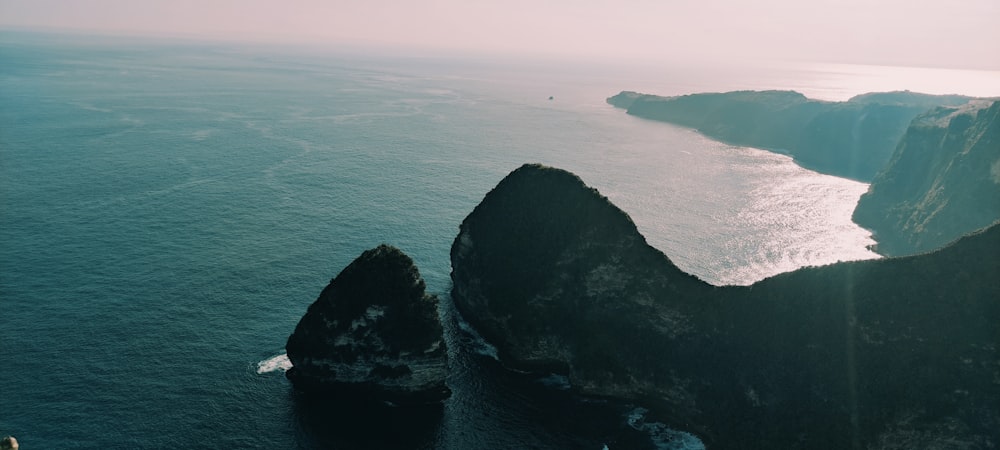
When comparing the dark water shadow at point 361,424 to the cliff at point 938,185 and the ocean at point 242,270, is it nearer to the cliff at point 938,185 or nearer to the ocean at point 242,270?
the ocean at point 242,270

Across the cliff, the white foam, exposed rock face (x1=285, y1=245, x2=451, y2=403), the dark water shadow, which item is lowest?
the dark water shadow

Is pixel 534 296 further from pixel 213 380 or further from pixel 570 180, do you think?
pixel 213 380

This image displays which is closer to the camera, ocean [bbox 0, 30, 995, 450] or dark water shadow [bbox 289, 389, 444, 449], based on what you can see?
dark water shadow [bbox 289, 389, 444, 449]

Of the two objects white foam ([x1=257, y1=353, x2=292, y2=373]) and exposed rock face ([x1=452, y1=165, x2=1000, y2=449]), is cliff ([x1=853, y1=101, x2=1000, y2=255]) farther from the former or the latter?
white foam ([x1=257, y1=353, x2=292, y2=373])

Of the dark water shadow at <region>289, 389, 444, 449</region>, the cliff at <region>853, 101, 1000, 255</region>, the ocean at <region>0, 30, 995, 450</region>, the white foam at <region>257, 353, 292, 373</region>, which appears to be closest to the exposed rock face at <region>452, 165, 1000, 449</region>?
the ocean at <region>0, 30, 995, 450</region>

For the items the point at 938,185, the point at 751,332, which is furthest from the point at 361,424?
the point at 938,185

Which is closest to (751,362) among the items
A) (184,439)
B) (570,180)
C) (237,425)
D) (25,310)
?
(570,180)
